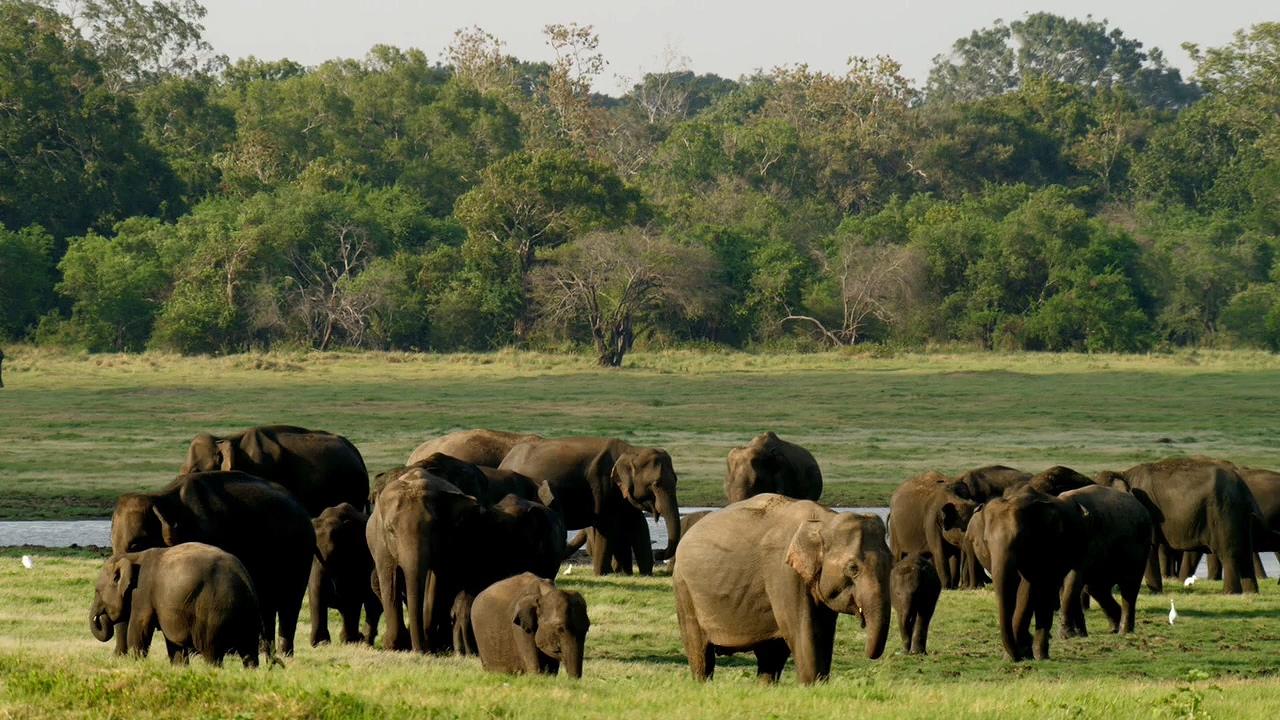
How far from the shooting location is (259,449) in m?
19.4

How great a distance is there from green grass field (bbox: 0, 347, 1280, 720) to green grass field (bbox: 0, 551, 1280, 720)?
28 mm

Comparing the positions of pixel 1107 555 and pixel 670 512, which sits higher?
pixel 1107 555

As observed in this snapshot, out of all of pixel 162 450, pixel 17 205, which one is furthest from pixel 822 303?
pixel 162 450

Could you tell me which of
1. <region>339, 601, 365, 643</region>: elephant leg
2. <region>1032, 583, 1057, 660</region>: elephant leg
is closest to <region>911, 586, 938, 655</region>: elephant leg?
<region>1032, 583, 1057, 660</region>: elephant leg

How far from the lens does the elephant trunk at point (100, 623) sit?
500 inches

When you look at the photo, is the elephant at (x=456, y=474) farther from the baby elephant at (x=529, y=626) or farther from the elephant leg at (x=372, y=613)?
the baby elephant at (x=529, y=626)

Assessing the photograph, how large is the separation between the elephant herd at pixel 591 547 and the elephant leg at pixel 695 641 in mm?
14

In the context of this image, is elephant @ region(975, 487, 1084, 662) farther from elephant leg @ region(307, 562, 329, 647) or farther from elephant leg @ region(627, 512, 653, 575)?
elephant leg @ region(627, 512, 653, 575)

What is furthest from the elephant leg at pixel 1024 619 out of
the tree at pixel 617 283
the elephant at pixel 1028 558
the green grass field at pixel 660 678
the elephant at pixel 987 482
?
the tree at pixel 617 283

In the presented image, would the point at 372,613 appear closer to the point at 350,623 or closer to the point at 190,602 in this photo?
the point at 350,623

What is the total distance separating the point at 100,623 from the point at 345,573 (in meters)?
3.22

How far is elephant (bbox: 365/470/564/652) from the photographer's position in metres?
14.5

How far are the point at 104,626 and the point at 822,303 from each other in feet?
189

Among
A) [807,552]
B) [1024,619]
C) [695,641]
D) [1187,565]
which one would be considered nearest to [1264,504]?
[1187,565]
